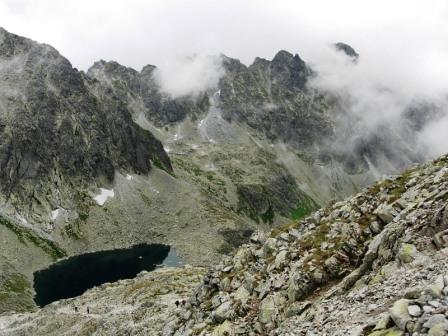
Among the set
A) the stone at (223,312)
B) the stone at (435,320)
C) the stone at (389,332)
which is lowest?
the stone at (223,312)

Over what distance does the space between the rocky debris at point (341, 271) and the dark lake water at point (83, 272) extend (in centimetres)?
12387

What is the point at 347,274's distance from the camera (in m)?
29.1

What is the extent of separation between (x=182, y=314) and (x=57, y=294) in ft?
406

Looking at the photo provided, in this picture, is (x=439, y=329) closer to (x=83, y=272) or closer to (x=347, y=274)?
(x=347, y=274)

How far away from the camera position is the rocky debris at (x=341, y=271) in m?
21.6

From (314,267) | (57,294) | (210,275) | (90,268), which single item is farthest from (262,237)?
(90,268)

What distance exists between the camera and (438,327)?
15031 mm

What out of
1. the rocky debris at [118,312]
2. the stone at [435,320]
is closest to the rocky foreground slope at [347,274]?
the stone at [435,320]

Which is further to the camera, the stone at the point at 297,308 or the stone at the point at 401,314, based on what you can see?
the stone at the point at 297,308

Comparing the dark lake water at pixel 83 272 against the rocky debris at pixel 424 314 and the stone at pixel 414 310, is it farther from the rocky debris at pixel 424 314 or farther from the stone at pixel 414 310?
the stone at pixel 414 310

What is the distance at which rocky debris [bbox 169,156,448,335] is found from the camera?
21625 mm

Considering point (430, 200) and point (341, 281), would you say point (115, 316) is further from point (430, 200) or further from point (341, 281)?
point (430, 200)

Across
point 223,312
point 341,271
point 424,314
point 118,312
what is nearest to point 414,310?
point 424,314

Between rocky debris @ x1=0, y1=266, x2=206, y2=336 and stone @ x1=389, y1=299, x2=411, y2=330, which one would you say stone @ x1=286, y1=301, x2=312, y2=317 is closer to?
stone @ x1=389, y1=299, x2=411, y2=330
